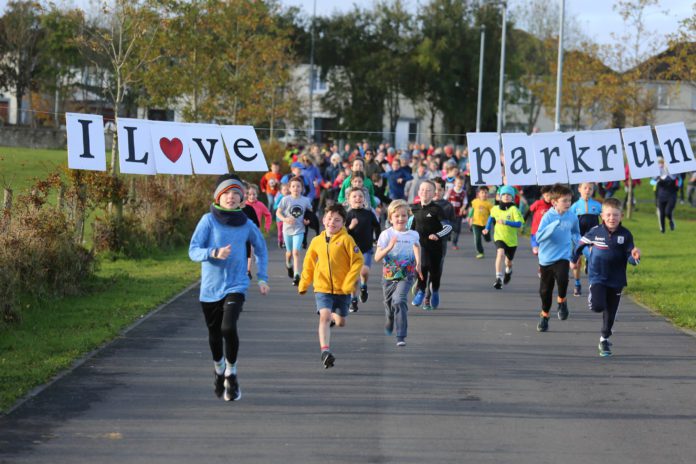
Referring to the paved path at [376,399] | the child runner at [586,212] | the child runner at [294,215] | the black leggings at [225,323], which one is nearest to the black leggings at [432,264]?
the paved path at [376,399]

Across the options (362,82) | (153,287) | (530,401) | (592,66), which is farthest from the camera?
(362,82)

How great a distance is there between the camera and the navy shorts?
10352 mm

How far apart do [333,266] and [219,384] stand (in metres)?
2.03

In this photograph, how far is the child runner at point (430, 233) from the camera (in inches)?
562

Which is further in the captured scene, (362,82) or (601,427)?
(362,82)

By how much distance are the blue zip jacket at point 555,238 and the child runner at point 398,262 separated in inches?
88.1

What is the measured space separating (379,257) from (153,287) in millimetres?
5373

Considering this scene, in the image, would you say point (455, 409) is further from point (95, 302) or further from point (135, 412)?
point (95, 302)

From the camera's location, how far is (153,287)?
1579cm

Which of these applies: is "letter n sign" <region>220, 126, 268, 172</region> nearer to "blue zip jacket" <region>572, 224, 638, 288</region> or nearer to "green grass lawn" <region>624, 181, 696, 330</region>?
"blue zip jacket" <region>572, 224, 638, 288</region>

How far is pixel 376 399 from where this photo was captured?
874cm

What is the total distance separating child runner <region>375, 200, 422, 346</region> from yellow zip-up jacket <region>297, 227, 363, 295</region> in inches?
39.8

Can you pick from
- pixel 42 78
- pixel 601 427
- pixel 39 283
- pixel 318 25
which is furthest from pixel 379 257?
pixel 318 25

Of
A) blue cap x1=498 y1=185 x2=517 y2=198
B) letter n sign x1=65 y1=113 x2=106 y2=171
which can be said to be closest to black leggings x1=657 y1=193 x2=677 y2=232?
blue cap x1=498 y1=185 x2=517 y2=198
